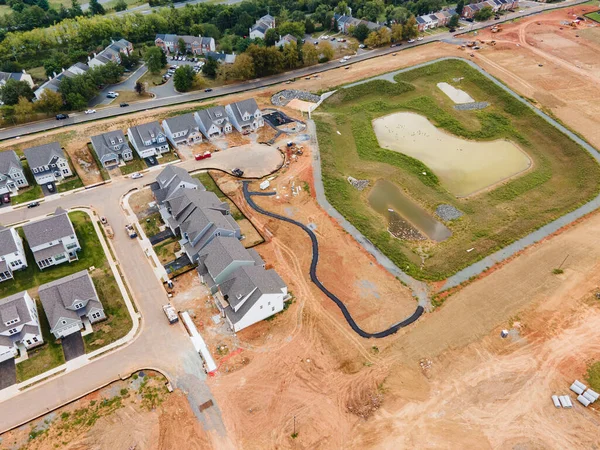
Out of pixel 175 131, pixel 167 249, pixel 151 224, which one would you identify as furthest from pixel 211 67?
pixel 167 249

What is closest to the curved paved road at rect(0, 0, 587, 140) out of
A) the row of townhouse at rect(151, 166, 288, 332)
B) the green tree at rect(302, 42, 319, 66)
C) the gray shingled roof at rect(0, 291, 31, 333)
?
the green tree at rect(302, 42, 319, 66)

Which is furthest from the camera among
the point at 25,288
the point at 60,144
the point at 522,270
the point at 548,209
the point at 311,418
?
the point at 60,144

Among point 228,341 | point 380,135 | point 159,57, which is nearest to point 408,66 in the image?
point 380,135

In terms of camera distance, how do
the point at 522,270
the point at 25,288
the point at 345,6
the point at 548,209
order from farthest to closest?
the point at 345,6 < the point at 548,209 < the point at 522,270 < the point at 25,288

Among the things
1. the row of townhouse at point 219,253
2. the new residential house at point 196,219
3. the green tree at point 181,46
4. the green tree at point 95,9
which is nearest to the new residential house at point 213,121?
the row of townhouse at point 219,253

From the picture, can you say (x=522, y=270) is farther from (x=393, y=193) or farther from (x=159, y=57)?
(x=159, y=57)

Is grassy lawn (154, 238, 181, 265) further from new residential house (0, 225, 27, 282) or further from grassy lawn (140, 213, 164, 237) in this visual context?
new residential house (0, 225, 27, 282)
